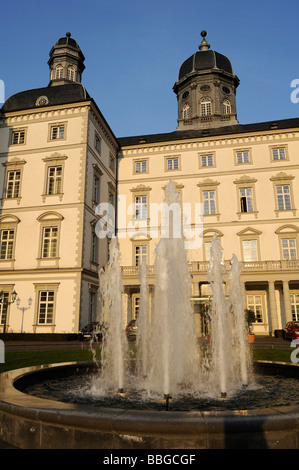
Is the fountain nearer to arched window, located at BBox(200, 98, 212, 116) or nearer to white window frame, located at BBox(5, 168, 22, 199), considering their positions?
white window frame, located at BBox(5, 168, 22, 199)

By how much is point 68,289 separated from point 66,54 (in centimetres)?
2845

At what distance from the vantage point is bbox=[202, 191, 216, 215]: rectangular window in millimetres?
30688

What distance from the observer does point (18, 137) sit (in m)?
28.1

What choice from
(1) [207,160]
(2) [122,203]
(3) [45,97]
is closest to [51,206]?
(2) [122,203]

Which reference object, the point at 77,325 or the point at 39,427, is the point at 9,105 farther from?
the point at 39,427

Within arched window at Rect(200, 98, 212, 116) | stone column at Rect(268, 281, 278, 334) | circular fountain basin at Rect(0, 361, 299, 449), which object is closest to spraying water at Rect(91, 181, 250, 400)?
circular fountain basin at Rect(0, 361, 299, 449)

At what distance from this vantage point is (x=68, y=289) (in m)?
23.3

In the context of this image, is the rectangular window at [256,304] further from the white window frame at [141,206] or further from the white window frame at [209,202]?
the white window frame at [141,206]

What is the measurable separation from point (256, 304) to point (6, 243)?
21.7 m

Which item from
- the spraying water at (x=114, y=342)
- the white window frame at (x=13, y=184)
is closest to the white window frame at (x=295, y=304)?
the spraying water at (x=114, y=342)

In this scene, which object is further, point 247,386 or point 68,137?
point 68,137

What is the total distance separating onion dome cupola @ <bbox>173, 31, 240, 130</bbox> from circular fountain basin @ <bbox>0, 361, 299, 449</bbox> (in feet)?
121

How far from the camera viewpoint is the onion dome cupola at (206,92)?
3791 cm

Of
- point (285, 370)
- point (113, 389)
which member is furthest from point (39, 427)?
point (285, 370)
